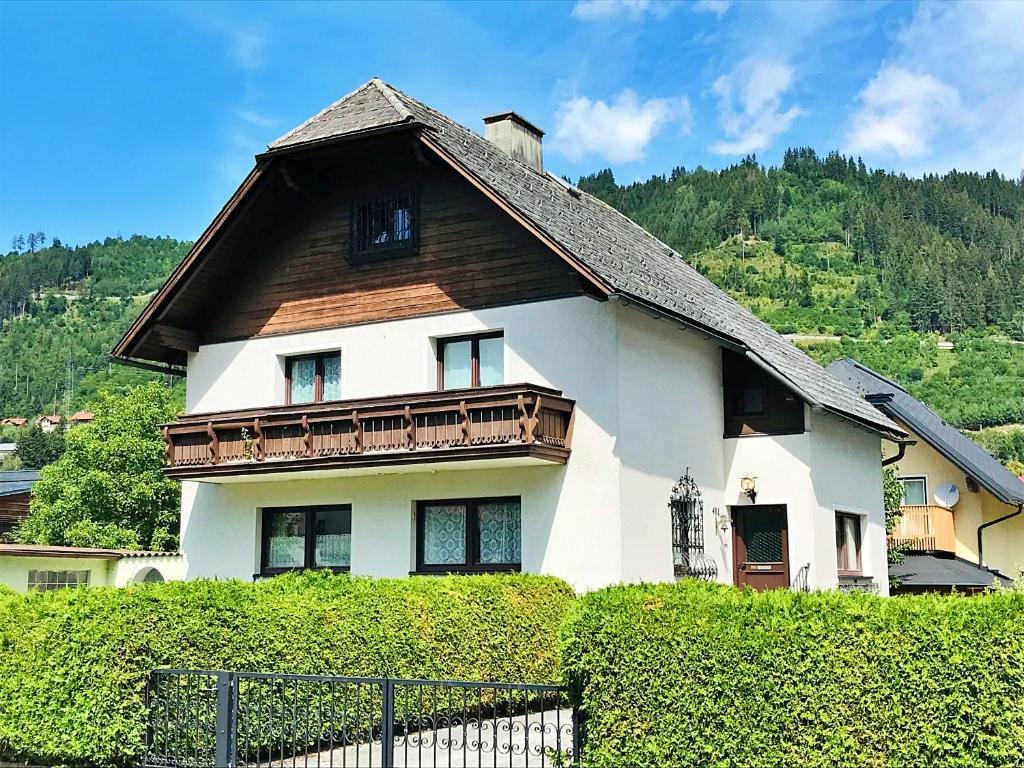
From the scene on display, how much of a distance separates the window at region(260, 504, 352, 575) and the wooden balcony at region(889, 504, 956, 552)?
15.8 m

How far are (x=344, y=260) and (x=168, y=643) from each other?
1025cm

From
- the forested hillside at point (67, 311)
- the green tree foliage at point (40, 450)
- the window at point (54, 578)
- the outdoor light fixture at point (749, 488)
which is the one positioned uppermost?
the forested hillside at point (67, 311)

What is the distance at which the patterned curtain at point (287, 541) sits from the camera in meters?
21.0

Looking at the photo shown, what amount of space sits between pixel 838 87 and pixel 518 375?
15.4 metres

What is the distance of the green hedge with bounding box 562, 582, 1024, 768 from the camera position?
883 cm

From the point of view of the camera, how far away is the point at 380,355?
20.5 meters

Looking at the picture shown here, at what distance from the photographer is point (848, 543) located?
77.1 ft

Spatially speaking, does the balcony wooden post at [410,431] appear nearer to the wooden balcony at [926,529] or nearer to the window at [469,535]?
the window at [469,535]

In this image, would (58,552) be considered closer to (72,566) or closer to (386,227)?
(72,566)

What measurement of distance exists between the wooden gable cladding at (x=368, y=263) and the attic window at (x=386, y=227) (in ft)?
0.44

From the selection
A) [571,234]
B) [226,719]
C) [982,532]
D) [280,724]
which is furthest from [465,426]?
[982,532]

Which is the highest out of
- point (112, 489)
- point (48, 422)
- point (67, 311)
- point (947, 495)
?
point (67, 311)

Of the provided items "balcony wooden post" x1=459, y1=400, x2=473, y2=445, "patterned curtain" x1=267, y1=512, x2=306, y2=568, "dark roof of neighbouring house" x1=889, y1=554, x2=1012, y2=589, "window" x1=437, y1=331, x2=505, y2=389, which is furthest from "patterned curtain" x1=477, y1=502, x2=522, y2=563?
"dark roof of neighbouring house" x1=889, y1=554, x2=1012, y2=589

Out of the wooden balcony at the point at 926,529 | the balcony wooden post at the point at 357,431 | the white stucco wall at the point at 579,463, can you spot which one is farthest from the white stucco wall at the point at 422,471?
the wooden balcony at the point at 926,529
